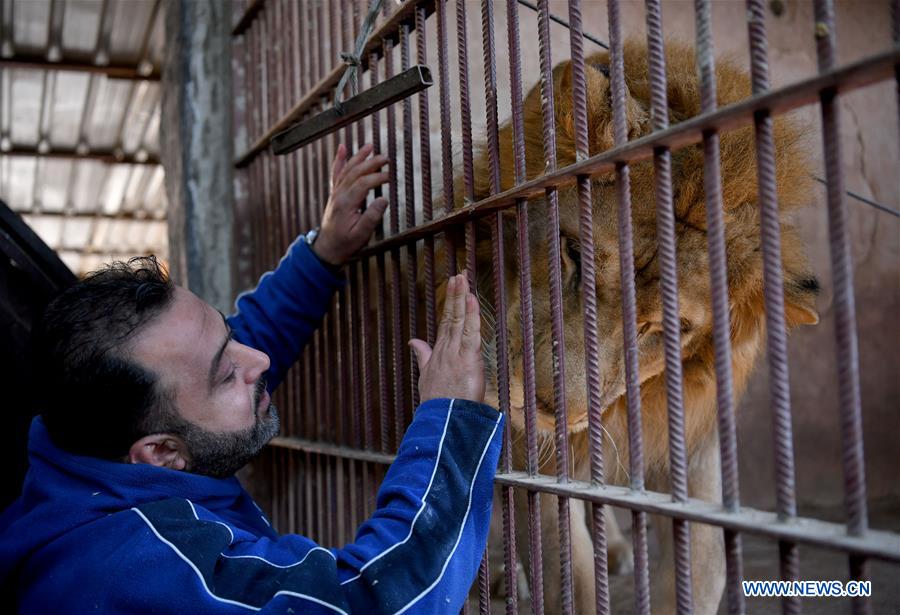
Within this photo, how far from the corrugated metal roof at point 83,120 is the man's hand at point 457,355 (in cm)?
551

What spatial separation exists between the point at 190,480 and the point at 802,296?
195cm

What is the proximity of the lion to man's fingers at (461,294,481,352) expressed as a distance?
132 millimetres

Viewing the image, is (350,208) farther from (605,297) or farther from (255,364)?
(605,297)

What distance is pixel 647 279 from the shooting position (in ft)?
7.97

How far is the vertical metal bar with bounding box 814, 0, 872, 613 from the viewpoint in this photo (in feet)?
3.59

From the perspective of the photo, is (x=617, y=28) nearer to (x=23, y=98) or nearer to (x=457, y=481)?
(x=457, y=481)

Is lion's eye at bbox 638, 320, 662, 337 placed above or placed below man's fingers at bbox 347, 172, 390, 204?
below

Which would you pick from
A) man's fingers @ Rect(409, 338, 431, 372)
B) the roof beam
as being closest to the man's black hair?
man's fingers @ Rect(409, 338, 431, 372)

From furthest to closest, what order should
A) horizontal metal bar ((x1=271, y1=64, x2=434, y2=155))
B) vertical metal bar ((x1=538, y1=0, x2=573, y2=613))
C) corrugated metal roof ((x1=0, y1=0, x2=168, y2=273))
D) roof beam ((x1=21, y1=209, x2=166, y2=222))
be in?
roof beam ((x1=21, y1=209, x2=166, y2=222)), corrugated metal roof ((x1=0, y1=0, x2=168, y2=273)), horizontal metal bar ((x1=271, y1=64, x2=434, y2=155)), vertical metal bar ((x1=538, y1=0, x2=573, y2=613))

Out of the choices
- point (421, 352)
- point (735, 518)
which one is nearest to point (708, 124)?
point (735, 518)

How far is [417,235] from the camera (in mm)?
2217

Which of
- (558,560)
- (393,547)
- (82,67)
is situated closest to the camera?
(393,547)

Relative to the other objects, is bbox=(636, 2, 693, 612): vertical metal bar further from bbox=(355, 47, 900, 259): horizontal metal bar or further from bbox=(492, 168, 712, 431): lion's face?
bbox=(492, 168, 712, 431): lion's face

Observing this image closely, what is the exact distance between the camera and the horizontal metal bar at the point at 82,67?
23.2 ft
